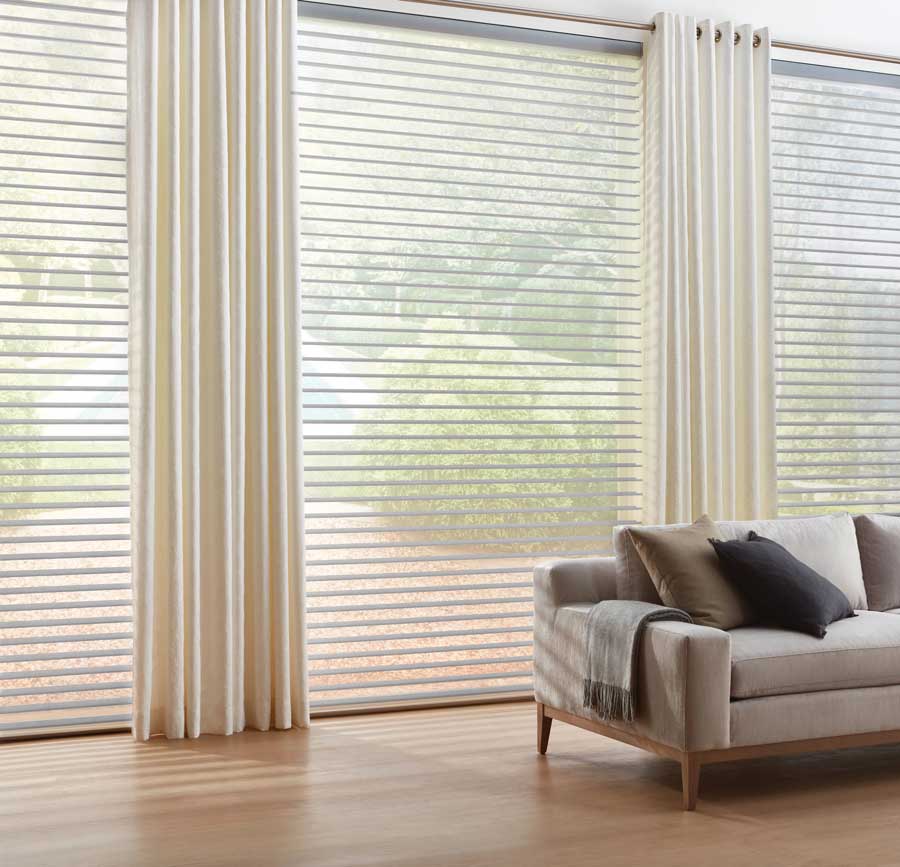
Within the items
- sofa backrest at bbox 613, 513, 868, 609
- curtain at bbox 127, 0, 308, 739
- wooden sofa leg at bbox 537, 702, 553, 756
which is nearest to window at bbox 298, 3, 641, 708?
curtain at bbox 127, 0, 308, 739

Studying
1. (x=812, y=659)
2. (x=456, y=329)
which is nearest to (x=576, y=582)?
(x=812, y=659)

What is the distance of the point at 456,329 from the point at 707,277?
1210 millimetres

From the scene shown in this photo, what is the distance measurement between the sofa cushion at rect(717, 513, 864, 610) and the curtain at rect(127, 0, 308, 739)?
1821 mm

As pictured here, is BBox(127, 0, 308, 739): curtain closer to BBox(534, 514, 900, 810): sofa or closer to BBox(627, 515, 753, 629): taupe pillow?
BBox(534, 514, 900, 810): sofa

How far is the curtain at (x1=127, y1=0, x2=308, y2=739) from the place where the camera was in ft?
14.2

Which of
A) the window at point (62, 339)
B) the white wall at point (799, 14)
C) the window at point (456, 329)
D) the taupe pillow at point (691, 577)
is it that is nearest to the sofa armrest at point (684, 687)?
the taupe pillow at point (691, 577)

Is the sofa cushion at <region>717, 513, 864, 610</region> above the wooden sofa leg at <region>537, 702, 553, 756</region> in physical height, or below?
above

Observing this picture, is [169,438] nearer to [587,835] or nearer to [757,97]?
[587,835]

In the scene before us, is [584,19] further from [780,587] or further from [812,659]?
[812,659]

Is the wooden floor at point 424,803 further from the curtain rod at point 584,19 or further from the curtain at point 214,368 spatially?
the curtain rod at point 584,19

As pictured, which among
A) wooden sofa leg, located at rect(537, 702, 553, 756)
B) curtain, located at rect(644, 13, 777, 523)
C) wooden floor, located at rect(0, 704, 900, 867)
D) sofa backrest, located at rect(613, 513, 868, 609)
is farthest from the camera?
curtain, located at rect(644, 13, 777, 523)

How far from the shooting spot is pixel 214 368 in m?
4.46

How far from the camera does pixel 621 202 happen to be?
534 centimetres

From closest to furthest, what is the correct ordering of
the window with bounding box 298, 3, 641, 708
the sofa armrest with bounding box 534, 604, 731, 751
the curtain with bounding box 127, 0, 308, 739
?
the sofa armrest with bounding box 534, 604, 731, 751
the curtain with bounding box 127, 0, 308, 739
the window with bounding box 298, 3, 641, 708
